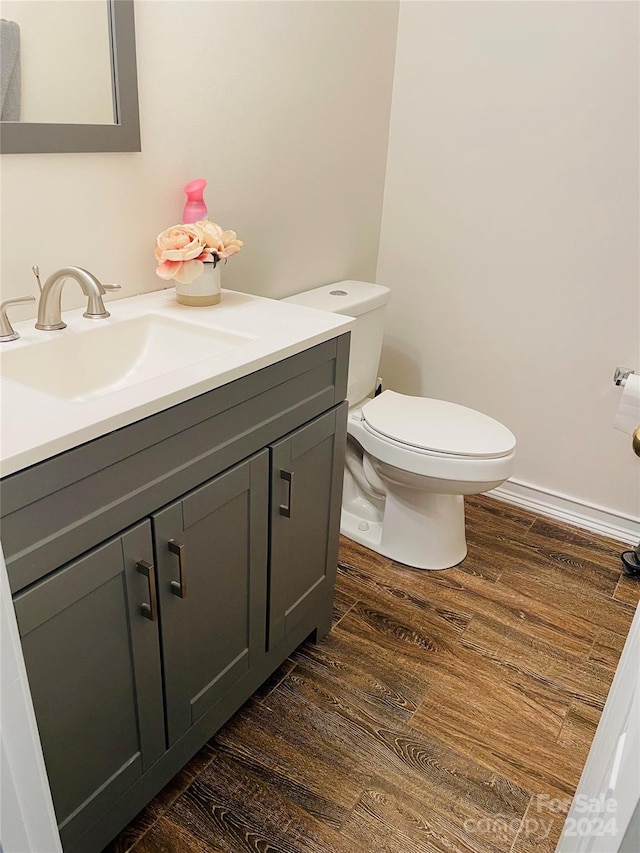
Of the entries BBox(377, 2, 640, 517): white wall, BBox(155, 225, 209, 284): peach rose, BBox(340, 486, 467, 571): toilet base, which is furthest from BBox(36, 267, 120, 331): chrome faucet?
BBox(377, 2, 640, 517): white wall

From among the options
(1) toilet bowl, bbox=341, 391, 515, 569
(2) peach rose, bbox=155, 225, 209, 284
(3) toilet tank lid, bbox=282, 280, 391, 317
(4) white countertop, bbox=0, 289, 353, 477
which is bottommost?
(1) toilet bowl, bbox=341, 391, 515, 569

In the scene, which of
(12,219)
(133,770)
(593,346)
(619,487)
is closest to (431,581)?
(619,487)

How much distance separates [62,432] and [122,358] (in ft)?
1.70

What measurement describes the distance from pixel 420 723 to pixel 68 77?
162cm

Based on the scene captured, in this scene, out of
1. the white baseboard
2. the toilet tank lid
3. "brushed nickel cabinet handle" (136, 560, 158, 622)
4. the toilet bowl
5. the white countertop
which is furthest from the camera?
the white baseboard

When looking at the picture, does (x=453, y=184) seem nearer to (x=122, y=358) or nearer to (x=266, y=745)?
(x=122, y=358)

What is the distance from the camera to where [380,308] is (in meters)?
2.25

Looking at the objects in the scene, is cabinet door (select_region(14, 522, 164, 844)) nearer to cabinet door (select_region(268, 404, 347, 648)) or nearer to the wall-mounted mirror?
cabinet door (select_region(268, 404, 347, 648))

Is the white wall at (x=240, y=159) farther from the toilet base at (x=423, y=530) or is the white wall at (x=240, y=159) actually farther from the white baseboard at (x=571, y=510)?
the white baseboard at (x=571, y=510)

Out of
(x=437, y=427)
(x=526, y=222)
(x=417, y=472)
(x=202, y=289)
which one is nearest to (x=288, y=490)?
(x=202, y=289)

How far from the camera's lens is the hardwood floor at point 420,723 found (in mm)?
1404

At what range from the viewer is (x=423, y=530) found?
2.17m

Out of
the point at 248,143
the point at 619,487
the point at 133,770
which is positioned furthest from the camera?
the point at 619,487

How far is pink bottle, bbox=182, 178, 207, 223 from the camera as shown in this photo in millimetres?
1605
